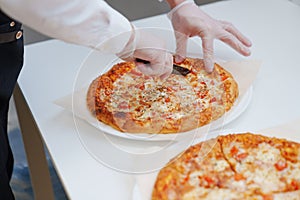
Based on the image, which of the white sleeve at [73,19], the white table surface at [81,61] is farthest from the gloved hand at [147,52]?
the white table surface at [81,61]

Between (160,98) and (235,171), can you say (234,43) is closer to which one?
(160,98)

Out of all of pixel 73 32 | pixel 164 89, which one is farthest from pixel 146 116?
pixel 73 32

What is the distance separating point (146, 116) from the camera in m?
0.99

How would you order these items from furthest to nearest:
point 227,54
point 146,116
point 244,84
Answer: point 227,54, point 244,84, point 146,116

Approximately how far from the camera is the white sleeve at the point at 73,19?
0.78 metres

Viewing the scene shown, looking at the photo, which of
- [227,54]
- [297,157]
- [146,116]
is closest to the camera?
[297,157]

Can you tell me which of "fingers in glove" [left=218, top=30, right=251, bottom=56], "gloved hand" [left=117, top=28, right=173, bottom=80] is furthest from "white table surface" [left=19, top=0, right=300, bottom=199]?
"gloved hand" [left=117, top=28, right=173, bottom=80]

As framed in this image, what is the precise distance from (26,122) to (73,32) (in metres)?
0.49

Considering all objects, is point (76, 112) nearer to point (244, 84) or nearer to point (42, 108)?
point (42, 108)

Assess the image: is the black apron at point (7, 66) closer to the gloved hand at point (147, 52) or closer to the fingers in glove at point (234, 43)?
the gloved hand at point (147, 52)

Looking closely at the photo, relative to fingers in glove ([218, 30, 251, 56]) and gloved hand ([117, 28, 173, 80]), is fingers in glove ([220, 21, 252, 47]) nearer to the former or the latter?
fingers in glove ([218, 30, 251, 56])

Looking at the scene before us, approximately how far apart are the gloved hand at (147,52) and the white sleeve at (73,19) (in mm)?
22

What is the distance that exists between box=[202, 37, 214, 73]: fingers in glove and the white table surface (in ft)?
0.20

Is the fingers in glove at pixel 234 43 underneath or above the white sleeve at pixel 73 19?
underneath
